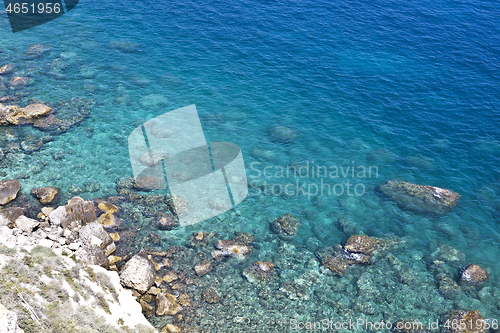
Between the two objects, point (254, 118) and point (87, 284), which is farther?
point (254, 118)

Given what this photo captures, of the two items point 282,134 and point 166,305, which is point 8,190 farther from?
point 282,134

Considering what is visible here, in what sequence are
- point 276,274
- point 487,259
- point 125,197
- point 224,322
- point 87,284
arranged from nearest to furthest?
point 87,284
point 224,322
point 276,274
point 487,259
point 125,197

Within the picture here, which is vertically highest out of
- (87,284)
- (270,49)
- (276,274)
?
(270,49)

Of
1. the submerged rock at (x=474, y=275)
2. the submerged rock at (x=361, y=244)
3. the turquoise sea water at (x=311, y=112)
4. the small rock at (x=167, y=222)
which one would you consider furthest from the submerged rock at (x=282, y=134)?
the submerged rock at (x=474, y=275)

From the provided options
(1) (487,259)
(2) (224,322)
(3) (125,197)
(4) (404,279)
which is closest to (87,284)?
(2) (224,322)

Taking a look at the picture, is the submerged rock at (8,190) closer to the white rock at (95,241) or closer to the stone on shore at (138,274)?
the white rock at (95,241)

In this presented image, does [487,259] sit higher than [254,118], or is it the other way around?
[254,118]

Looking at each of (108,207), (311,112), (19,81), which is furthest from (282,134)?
(19,81)

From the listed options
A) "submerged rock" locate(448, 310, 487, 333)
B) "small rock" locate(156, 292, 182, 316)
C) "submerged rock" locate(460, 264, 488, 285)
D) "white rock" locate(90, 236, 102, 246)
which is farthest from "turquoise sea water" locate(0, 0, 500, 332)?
"white rock" locate(90, 236, 102, 246)

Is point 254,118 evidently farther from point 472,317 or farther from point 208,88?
point 472,317
